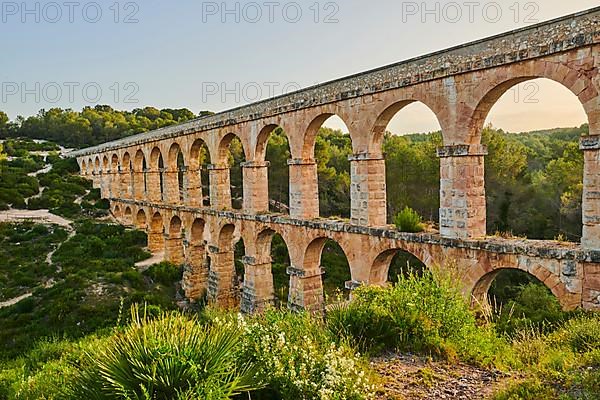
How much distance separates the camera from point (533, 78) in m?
8.54

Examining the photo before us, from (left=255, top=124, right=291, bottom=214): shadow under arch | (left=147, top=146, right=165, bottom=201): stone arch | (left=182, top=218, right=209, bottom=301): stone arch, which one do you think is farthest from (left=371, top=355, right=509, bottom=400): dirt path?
(left=255, top=124, right=291, bottom=214): shadow under arch

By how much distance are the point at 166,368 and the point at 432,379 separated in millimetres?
2664

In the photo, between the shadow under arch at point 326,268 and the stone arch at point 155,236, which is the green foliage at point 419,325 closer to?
the shadow under arch at point 326,268

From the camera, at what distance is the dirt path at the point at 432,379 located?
4512 millimetres

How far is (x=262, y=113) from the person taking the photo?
1524 centimetres

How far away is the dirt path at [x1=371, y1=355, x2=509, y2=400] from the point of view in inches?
178

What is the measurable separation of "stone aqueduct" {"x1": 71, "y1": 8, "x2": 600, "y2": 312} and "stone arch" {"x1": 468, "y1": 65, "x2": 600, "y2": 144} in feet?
0.06

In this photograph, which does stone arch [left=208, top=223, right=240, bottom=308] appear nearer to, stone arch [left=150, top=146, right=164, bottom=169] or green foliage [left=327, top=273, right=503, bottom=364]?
stone arch [left=150, top=146, right=164, bottom=169]

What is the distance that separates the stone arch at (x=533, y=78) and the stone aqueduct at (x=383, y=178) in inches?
0.8

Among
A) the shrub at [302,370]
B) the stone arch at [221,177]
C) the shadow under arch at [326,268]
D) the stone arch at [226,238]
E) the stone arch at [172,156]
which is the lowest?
the shadow under arch at [326,268]

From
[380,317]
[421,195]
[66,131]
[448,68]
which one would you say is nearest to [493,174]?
[421,195]

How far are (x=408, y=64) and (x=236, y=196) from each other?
25.2 meters

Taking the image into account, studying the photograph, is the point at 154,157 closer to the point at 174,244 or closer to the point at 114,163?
the point at 174,244

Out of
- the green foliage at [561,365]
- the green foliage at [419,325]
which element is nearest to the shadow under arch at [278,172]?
the green foliage at [419,325]
